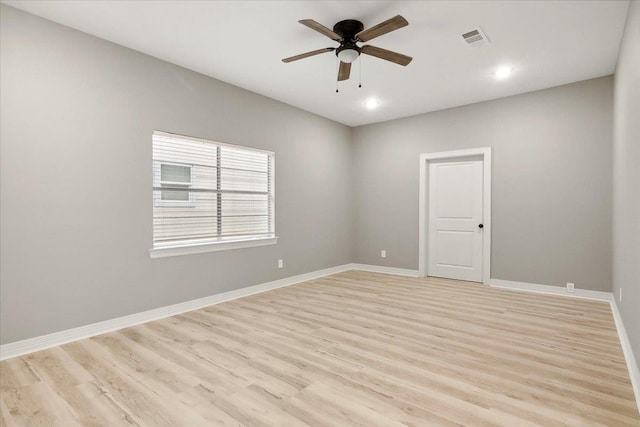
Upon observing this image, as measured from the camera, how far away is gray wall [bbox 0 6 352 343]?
108 inches

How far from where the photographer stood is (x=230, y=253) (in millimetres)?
4430

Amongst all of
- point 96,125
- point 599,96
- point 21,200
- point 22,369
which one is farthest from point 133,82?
point 599,96

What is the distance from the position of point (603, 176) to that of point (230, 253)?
16.4 feet

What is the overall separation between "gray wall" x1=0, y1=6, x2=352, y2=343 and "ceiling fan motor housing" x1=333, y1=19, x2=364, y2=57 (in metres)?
1.99

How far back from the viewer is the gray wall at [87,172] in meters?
2.75

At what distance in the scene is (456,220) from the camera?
5.57 meters

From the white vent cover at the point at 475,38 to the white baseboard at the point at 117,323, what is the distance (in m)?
3.95

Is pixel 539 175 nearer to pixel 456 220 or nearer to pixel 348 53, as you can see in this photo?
pixel 456 220

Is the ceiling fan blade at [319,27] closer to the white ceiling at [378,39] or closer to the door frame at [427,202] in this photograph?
the white ceiling at [378,39]

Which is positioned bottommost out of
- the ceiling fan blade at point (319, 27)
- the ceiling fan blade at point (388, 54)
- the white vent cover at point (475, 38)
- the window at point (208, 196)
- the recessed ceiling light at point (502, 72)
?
the window at point (208, 196)

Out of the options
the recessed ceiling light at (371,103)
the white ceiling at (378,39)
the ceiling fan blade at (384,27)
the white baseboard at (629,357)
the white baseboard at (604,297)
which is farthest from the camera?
the recessed ceiling light at (371,103)

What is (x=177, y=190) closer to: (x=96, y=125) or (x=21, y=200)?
(x=96, y=125)

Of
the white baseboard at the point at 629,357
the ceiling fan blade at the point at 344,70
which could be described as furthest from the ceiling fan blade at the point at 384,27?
the white baseboard at the point at 629,357

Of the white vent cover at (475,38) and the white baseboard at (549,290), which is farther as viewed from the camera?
the white baseboard at (549,290)
